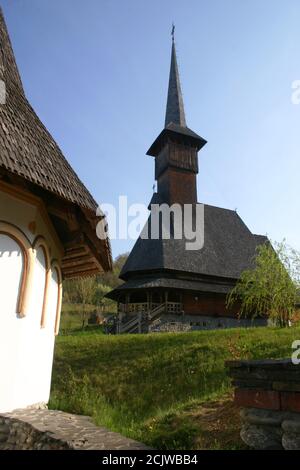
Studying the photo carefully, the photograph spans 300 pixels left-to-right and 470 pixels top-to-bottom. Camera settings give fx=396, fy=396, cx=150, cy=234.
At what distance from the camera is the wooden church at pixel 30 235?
5406 mm

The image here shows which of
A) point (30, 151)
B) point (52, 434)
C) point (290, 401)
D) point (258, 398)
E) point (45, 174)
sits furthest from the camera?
point (30, 151)

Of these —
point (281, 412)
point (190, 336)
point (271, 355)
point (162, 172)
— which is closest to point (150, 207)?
point (162, 172)

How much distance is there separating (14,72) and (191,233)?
65.5 feet

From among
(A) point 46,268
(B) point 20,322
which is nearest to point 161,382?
(A) point 46,268

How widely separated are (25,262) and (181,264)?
1818 centimetres

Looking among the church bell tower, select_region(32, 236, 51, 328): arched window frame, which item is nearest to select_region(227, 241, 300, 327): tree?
the church bell tower

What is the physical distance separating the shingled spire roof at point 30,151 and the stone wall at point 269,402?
10.4ft

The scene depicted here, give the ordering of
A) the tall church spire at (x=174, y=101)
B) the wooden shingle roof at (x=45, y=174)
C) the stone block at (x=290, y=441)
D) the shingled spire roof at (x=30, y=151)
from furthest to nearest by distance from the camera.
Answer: the tall church spire at (x=174, y=101), the wooden shingle roof at (x=45, y=174), the shingled spire roof at (x=30, y=151), the stone block at (x=290, y=441)

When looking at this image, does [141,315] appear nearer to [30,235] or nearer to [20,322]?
[30,235]

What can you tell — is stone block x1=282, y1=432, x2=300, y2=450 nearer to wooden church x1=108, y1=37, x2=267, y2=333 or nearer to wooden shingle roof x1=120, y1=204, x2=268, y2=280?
wooden church x1=108, y1=37, x2=267, y2=333

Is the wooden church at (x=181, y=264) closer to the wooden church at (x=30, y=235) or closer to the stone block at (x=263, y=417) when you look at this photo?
the wooden church at (x=30, y=235)

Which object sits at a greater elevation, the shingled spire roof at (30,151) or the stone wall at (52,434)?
the shingled spire roof at (30,151)

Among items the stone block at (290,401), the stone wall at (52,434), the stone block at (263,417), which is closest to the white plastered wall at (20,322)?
the stone wall at (52,434)

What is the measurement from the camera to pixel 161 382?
1023 centimetres
